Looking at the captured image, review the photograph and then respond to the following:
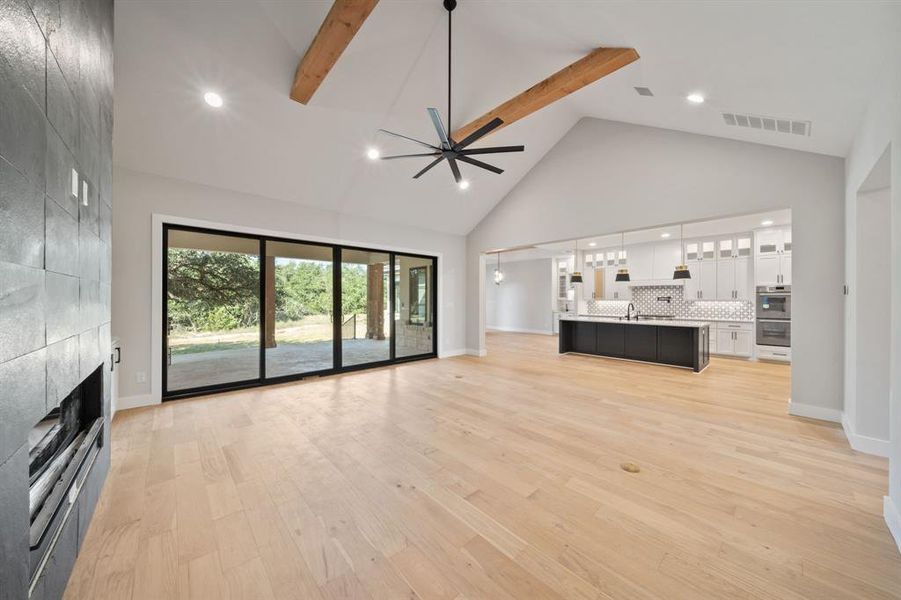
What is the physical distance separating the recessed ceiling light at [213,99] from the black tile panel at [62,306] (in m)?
2.60

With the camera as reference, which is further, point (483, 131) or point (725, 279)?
point (725, 279)

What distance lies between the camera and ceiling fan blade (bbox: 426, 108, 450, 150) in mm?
2649

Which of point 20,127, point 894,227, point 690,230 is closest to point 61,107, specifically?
point 20,127

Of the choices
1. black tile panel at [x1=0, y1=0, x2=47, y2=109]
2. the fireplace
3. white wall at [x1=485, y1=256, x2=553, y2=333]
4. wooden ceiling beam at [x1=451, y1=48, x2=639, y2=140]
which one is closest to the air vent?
wooden ceiling beam at [x1=451, y1=48, x2=639, y2=140]

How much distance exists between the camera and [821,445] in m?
2.81

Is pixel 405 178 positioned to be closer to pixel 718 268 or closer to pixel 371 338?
pixel 371 338

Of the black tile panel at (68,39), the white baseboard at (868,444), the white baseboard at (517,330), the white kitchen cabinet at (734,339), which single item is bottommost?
the white baseboard at (868,444)

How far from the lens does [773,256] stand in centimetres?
650

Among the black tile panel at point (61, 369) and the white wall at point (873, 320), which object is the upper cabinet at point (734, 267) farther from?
the black tile panel at point (61, 369)

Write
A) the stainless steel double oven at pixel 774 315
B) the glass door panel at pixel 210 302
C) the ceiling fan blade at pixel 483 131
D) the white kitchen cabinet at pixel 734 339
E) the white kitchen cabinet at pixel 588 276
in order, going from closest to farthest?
the ceiling fan blade at pixel 483 131 → the glass door panel at pixel 210 302 → the stainless steel double oven at pixel 774 315 → the white kitchen cabinet at pixel 734 339 → the white kitchen cabinet at pixel 588 276

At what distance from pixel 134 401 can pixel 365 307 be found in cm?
324

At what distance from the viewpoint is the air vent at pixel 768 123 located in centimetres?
302

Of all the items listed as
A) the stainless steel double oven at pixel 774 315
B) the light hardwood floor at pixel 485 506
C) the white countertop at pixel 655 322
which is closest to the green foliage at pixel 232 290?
the light hardwood floor at pixel 485 506

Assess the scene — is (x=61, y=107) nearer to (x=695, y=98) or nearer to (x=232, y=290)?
(x=232, y=290)
